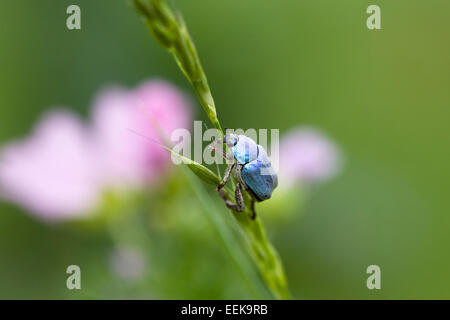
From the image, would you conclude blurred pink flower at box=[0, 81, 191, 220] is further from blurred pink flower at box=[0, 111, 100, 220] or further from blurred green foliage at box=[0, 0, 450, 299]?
blurred green foliage at box=[0, 0, 450, 299]

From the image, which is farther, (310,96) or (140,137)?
(310,96)

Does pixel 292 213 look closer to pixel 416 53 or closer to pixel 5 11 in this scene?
pixel 416 53

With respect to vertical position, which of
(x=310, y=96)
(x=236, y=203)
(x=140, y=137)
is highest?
(x=310, y=96)

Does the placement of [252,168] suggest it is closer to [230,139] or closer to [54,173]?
[230,139]

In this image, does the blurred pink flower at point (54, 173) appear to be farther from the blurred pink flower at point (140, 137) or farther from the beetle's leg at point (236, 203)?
the beetle's leg at point (236, 203)

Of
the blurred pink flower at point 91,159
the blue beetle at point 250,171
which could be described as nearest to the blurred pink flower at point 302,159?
the blurred pink flower at point 91,159

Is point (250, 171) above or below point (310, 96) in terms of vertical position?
below

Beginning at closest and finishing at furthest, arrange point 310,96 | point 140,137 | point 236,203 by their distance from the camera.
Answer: point 236,203
point 140,137
point 310,96

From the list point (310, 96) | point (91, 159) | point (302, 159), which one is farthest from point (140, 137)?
point (310, 96)
